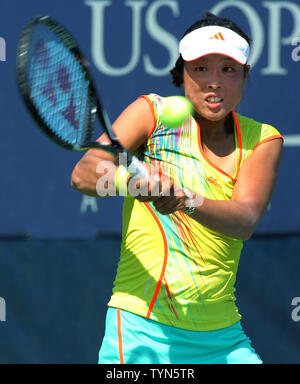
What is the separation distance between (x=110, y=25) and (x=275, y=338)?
157 cm

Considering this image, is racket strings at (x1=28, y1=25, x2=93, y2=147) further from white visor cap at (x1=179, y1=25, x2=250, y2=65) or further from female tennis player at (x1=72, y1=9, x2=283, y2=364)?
white visor cap at (x1=179, y1=25, x2=250, y2=65)

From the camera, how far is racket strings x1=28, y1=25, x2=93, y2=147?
6.50 ft

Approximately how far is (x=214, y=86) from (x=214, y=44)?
12 cm

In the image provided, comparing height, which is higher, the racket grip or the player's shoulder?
the player's shoulder

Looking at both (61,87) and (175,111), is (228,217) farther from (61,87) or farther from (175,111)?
(61,87)

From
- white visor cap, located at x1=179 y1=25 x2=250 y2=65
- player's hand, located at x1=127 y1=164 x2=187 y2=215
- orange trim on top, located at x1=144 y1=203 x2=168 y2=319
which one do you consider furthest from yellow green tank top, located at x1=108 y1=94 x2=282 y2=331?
player's hand, located at x1=127 y1=164 x2=187 y2=215

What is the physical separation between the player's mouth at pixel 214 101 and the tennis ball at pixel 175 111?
0.12 m

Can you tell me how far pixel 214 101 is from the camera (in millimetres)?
2221

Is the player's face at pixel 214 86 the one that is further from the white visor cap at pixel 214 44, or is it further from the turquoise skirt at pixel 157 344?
the turquoise skirt at pixel 157 344

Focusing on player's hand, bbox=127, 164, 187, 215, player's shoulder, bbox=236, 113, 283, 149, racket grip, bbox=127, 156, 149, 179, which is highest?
player's shoulder, bbox=236, 113, 283, 149

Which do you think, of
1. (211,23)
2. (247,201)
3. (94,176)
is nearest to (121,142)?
(94,176)

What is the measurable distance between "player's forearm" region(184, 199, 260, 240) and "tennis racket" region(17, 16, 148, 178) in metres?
0.23

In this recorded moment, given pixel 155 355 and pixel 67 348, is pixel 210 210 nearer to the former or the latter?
pixel 155 355

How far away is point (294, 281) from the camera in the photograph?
3488mm
